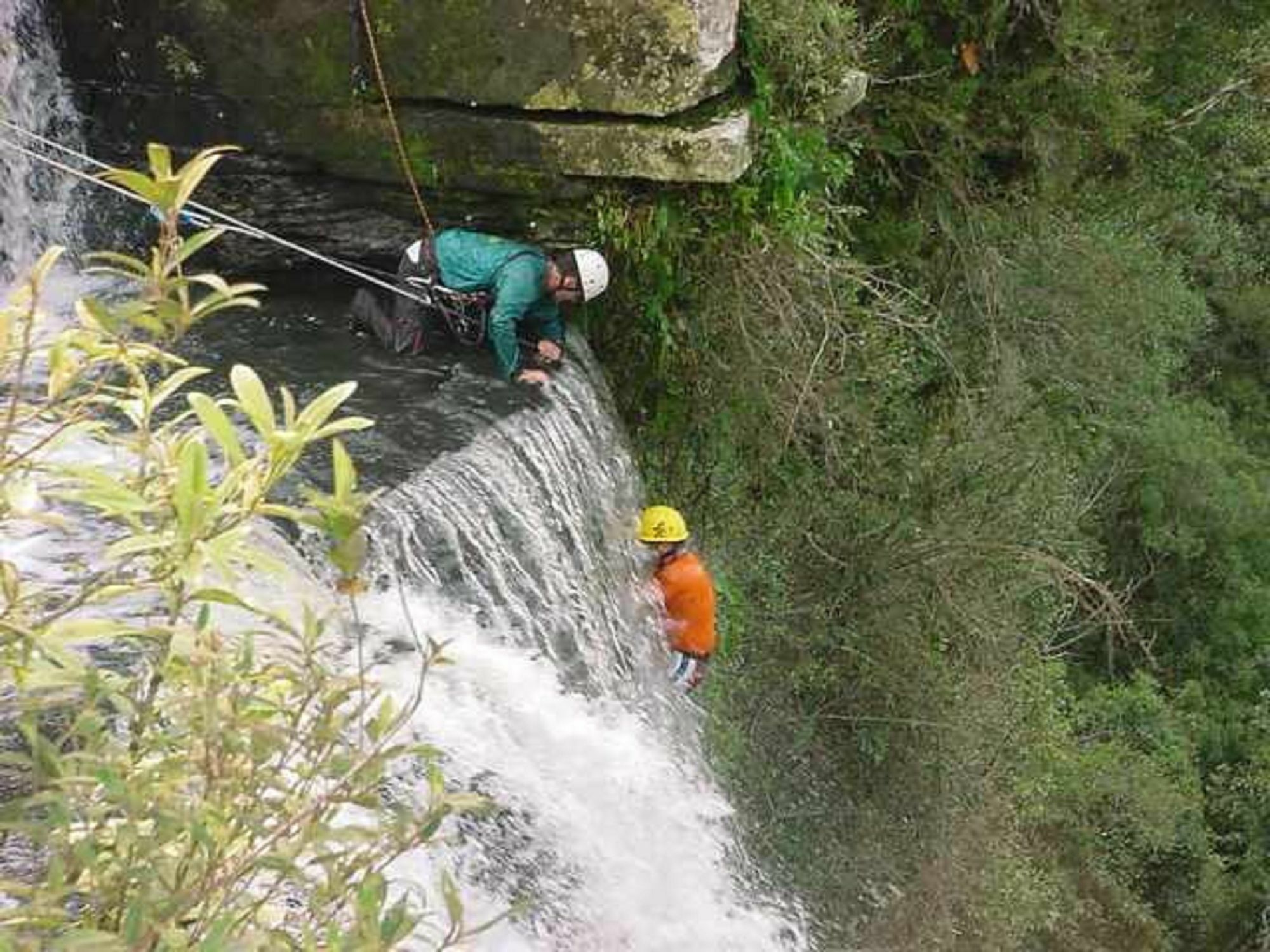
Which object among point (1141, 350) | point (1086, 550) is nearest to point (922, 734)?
point (1086, 550)

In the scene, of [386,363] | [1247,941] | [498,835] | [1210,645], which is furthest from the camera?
[1210,645]

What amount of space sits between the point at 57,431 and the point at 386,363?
13.4 feet

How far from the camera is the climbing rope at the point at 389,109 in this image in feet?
20.2

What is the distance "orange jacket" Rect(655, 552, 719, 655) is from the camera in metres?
6.45

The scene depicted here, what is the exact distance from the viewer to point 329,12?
6.17 meters

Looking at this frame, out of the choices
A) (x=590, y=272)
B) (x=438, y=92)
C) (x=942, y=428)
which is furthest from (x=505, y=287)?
(x=942, y=428)

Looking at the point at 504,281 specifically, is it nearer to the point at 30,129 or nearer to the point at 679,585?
the point at 679,585

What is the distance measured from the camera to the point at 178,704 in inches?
72.4

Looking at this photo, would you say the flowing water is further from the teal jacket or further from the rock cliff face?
the rock cliff face

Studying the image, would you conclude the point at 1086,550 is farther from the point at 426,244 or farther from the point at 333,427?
the point at 333,427

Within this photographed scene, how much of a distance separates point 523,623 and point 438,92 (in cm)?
261

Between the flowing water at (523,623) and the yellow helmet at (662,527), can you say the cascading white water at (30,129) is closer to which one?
the flowing water at (523,623)

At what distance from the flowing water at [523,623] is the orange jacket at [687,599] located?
122 mm

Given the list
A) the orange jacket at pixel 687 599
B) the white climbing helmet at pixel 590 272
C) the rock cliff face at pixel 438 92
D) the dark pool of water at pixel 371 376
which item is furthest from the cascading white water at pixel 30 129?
the orange jacket at pixel 687 599
